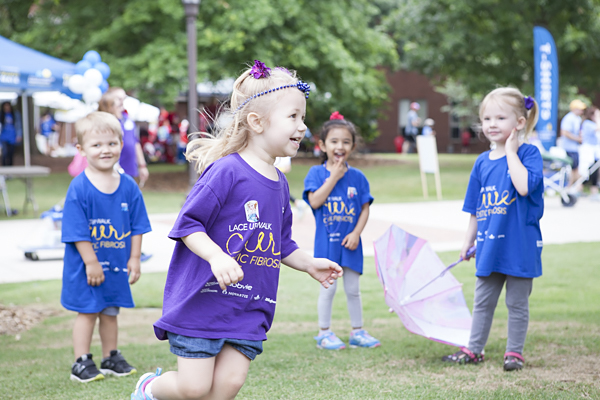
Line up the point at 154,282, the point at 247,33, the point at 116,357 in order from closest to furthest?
the point at 116,357 → the point at 154,282 → the point at 247,33

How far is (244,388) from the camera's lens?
147 inches

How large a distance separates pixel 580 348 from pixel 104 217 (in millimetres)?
3135

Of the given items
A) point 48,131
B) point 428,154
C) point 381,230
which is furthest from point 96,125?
point 48,131

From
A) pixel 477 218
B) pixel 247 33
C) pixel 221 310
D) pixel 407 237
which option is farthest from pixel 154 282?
pixel 247 33

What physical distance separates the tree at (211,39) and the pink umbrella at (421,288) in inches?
483

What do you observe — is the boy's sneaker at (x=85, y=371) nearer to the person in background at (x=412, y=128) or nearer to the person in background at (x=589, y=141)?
the person in background at (x=589, y=141)

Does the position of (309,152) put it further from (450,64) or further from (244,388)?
(244,388)

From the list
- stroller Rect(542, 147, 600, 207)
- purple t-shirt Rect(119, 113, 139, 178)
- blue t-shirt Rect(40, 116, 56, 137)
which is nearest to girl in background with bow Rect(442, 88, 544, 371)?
purple t-shirt Rect(119, 113, 139, 178)

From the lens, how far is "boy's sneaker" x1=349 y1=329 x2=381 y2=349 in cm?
453

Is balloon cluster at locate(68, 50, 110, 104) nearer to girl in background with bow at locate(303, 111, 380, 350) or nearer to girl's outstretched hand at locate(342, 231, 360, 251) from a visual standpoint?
girl in background with bow at locate(303, 111, 380, 350)

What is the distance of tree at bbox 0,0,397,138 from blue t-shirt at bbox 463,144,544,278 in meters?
12.7

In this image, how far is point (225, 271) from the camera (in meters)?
2.32

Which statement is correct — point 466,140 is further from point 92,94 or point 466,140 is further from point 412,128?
point 92,94

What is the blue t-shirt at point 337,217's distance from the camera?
455 centimetres
